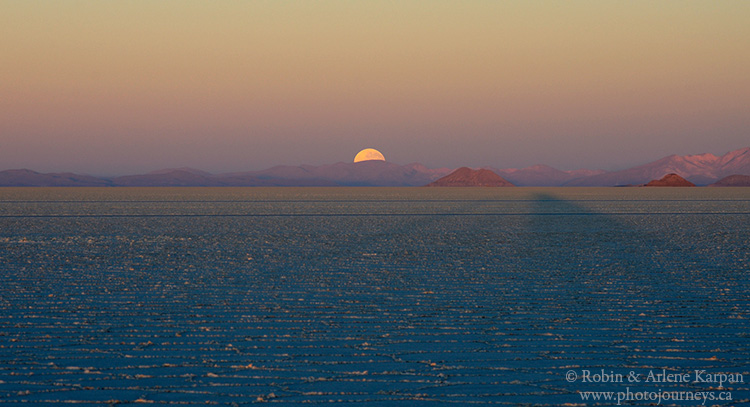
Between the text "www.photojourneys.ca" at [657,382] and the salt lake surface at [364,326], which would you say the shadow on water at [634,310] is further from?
the text "www.photojourneys.ca" at [657,382]

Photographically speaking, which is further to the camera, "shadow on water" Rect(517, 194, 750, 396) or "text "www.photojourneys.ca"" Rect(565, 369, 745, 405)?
"shadow on water" Rect(517, 194, 750, 396)

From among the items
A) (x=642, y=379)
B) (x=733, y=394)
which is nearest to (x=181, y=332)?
(x=642, y=379)

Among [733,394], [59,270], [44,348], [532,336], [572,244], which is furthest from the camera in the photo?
[572,244]

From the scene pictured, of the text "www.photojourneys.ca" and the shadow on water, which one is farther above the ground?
the text "www.photojourneys.ca"

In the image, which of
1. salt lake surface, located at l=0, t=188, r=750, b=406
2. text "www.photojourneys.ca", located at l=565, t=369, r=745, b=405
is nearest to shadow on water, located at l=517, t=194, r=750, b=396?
salt lake surface, located at l=0, t=188, r=750, b=406

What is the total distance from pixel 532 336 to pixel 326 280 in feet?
32.9

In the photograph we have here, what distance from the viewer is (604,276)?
2436cm

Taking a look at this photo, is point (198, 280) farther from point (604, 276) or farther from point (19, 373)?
point (604, 276)

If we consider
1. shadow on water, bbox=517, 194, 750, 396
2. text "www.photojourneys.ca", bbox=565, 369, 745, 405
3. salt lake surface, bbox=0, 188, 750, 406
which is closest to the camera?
text "www.photojourneys.ca", bbox=565, 369, 745, 405

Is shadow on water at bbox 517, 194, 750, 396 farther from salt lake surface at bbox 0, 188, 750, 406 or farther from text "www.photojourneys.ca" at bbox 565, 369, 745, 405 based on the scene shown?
text "www.photojourneys.ca" at bbox 565, 369, 745, 405

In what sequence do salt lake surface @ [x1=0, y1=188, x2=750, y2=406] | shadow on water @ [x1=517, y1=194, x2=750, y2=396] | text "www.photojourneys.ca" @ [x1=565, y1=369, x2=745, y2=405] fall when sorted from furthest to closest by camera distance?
shadow on water @ [x1=517, y1=194, x2=750, y2=396]
salt lake surface @ [x1=0, y1=188, x2=750, y2=406]
text "www.photojourneys.ca" @ [x1=565, y1=369, x2=745, y2=405]

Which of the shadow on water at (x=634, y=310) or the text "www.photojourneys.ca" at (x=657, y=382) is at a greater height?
the text "www.photojourneys.ca" at (x=657, y=382)

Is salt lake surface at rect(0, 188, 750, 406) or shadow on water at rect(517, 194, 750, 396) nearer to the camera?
salt lake surface at rect(0, 188, 750, 406)

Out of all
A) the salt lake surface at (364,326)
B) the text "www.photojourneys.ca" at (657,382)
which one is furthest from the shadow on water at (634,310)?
the text "www.photojourneys.ca" at (657,382)
